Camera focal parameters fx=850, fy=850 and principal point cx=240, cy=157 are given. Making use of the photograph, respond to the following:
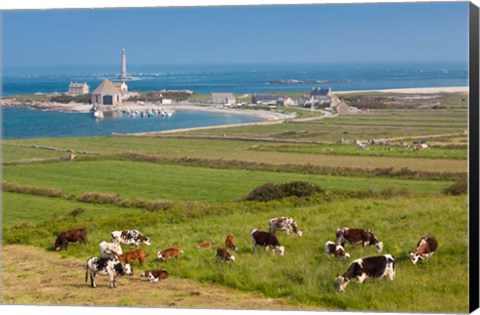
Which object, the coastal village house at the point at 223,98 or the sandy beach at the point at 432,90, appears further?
the coastal village house at the point at 223,98

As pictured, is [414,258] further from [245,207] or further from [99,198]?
[99,198]

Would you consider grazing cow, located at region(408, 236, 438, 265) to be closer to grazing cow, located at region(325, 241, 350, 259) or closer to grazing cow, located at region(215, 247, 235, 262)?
grazing cow, located at region(325, 241, 350, 259)

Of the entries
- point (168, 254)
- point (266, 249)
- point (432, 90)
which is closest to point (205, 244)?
point (168, 254)

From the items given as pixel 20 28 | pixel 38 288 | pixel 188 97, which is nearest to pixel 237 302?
pixel 38 288

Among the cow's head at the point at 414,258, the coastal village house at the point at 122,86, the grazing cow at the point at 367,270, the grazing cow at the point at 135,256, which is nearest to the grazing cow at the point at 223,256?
the grazing cow at the point at 135,256

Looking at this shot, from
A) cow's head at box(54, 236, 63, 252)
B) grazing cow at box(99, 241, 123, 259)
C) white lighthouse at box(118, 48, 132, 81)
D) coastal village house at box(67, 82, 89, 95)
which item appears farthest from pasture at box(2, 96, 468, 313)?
white lighthouse at box(118, 48, 132, 81)

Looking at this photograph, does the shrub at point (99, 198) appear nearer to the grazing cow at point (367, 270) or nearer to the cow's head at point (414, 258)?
the grazing cow at point (367, 270)
